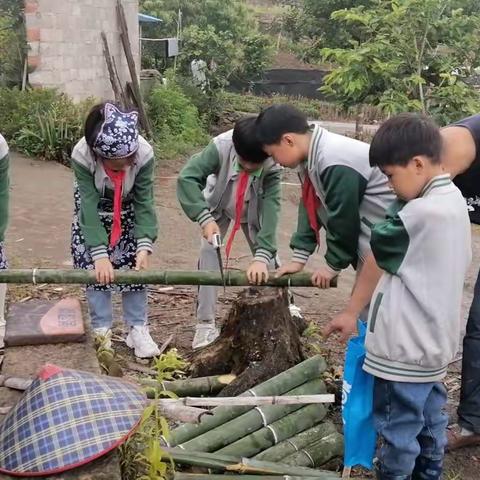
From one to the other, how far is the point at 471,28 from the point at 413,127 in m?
8.13

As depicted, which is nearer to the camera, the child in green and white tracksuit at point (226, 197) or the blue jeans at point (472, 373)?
the blue jeans at point (472, 373)

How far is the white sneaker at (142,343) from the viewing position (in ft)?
12.7

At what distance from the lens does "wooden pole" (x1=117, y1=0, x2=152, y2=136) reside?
40.9 feet

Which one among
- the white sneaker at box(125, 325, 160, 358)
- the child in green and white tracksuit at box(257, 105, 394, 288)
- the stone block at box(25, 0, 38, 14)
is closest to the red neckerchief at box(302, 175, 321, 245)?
the child in green and white tracksuit at box(257, 105, 394, 288)

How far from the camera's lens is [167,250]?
7.04 m

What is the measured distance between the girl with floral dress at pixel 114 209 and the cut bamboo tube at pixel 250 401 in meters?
0.66

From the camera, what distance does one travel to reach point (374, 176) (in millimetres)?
2967

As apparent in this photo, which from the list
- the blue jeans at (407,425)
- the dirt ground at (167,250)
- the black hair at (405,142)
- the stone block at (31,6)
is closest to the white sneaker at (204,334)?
the dirt ground at (167,250)

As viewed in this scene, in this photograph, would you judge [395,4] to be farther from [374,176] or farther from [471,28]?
[374,176]

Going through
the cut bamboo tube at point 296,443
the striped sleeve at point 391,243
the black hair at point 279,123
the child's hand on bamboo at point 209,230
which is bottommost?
the cut bamboo tube at point 296,443

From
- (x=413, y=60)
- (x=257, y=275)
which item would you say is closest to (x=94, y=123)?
(x=257, y=275)

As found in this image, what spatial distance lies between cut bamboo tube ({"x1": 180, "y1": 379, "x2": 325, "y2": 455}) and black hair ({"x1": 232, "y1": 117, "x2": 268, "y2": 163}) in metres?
1.20

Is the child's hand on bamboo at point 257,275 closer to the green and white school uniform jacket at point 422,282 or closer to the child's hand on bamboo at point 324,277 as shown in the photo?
the child's hand on bamboo at point 324,277

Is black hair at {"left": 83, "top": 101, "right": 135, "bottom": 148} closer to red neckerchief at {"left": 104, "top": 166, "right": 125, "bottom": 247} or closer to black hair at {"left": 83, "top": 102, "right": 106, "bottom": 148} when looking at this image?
black hair at {"left": 83, "top": 102, "right": 106, "bottom": 148}
